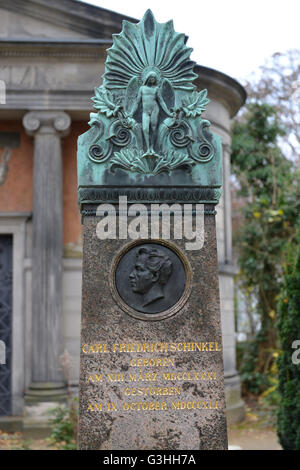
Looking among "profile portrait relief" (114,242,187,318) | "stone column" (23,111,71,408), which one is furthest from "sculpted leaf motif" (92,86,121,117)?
"stone column" (23,111,71,408)

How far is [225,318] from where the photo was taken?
36.1 feet

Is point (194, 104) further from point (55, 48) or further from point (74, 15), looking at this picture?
point (74, 15)

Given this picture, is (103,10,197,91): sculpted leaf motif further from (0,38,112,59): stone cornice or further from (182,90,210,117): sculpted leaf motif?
(0,38,112,59): stone cornice

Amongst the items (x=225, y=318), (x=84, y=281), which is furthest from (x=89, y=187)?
(x=225, y=318)

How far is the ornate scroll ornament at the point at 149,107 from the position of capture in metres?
4.65

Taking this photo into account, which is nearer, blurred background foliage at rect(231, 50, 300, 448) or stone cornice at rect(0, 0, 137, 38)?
stone cornice at rect(0, 0, 137, 38)

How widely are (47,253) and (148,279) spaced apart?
5.29 meters

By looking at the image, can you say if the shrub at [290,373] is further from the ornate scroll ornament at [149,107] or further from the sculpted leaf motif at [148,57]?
the sculpted leaf motif at [148,57]

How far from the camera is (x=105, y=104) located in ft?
15.5

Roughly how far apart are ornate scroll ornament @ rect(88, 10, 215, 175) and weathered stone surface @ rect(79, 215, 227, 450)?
2.06 feet

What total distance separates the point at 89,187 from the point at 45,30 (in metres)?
6.52

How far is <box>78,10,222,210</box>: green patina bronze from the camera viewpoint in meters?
4.62

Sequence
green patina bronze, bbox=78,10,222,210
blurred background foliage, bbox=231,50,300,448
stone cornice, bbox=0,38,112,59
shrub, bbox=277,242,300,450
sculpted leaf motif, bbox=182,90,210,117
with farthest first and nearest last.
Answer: blurred background foliage, bbox=231,50,300,448 < stone cornice, bbox=0,38,112,59 < shrub, bbox=277,242,300,450 < sculpted leaf motif, bbox=182,90,210,117 < green patina bronze, bbox=78,10,222,210

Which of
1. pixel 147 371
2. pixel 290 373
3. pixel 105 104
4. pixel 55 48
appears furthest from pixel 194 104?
pixel 55 48
